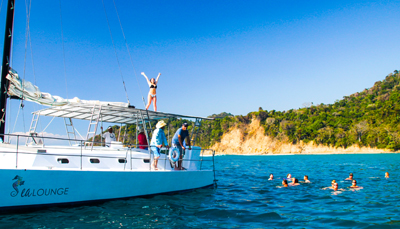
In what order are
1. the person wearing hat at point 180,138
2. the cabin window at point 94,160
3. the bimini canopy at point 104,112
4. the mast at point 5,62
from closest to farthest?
the cabin window at point 94,160 < the bimini canopy at point 104,112 < the mast at point 5,62 < the person wearing hat at point 180,138

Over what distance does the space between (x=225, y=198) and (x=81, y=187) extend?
5.35 m

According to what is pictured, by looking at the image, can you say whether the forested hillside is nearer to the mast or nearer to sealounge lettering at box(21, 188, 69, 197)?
the mast

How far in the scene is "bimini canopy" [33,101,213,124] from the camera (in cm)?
985

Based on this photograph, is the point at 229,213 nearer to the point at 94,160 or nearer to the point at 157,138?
the point at 157,138

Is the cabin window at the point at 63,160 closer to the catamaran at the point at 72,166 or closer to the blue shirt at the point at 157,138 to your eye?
the catamaran at the point at 72,166

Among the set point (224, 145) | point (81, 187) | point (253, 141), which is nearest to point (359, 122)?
point (253, 141)

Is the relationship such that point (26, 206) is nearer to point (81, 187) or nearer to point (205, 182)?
point (81, 187)

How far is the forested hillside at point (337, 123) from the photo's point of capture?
255ft

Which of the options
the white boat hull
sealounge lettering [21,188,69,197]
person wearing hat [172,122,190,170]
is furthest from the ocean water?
person wearing hat [172,122,190,170]

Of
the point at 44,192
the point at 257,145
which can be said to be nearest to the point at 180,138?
the point at 44,192

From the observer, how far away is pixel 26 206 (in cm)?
763

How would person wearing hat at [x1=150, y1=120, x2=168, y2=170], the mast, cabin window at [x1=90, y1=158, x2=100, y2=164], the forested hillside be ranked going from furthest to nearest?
the forested hillside, person wearing hat at [x1=150, y1=120, x2=168, y2=170], the mast, cabin window at [x1=90, y1=158, x2=100, y2=164]

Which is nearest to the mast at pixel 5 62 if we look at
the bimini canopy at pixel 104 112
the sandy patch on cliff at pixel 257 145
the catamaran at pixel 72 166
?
the catamaran at pixel 72 166

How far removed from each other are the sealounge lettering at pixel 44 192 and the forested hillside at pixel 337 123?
48.8 metres
